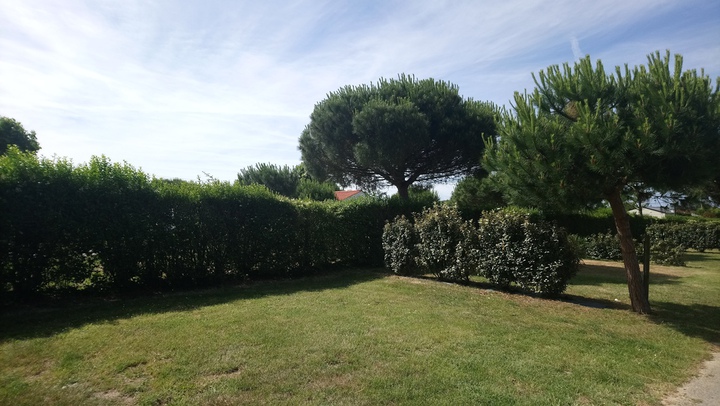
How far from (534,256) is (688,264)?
12614mm

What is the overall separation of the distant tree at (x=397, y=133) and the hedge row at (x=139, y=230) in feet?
16.0

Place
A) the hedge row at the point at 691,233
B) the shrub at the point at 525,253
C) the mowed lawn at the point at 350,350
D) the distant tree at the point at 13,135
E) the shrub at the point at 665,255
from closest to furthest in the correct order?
the mowed lawn at the point at 350,350 < the shrub at the point at 525,253 < the shrub at the point at 665,255 < the hedge row at the point at 691,233 < the distant tree at the point at 13,135

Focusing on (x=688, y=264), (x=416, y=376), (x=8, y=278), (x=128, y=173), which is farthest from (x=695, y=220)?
(x=8, y=278)

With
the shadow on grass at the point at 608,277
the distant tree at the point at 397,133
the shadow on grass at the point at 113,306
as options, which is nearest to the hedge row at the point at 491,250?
the shadow on grass at the point at 113,306

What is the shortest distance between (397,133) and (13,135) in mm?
29124

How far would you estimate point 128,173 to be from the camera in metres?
8.42

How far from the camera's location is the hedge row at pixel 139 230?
7.04 m

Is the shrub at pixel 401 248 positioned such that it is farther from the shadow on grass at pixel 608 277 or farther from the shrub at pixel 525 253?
Answer: the shadow on grass at pixel 608 277

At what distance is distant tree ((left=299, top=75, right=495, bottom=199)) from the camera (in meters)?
16.2

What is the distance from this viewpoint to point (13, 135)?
2884 cm

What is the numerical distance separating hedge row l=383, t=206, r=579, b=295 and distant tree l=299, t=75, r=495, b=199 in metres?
5.65

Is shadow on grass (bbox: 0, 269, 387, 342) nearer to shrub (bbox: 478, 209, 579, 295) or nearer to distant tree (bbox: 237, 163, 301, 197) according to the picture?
shrub (bbox: 478, 209, 579, 295)

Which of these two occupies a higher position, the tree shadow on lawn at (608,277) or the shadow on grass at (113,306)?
the shadow on grass at (113,306)

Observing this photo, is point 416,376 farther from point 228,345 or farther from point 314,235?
point 314,235
